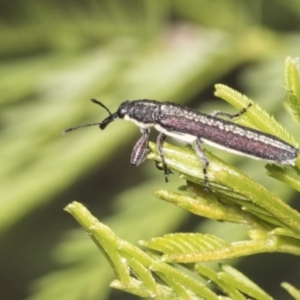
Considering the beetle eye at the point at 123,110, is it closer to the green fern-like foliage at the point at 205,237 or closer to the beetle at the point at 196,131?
the beetle at the point at 196,131

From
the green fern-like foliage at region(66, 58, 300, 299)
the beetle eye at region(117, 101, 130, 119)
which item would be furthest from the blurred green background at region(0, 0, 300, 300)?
the green fern-like foliage at region(66, 58, 300, 299)

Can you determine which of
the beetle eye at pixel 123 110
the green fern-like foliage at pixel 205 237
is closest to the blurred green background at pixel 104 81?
the beetle eye at pixel 123 110

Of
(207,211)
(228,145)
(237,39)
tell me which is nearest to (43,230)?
(237,39)

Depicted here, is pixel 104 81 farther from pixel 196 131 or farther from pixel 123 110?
pixel 196 131

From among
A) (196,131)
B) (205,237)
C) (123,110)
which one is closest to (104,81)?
(123,110)

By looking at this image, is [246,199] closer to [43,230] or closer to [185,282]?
[185,282]
